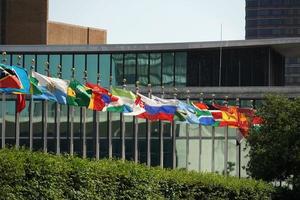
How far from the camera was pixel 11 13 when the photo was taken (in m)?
93.4

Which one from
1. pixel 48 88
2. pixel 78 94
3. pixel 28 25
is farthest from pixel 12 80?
pixel 28 25

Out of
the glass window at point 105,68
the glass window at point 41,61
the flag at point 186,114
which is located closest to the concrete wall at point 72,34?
the glass window at point 41,61

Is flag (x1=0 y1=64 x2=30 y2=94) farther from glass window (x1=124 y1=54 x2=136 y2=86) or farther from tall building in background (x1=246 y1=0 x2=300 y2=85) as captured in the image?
tall building in background (x1=246 y1=0 x2=300 y2=85)

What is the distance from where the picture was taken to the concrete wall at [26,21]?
298 feet

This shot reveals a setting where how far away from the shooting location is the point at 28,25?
91312 mm

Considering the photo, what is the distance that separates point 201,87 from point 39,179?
176 feet

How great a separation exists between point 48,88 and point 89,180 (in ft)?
31.7

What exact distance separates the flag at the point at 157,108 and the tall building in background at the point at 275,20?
122 meters

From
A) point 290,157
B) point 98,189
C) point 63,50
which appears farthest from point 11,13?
point 98,189

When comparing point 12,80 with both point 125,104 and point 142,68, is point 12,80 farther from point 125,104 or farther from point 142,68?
point 142,68

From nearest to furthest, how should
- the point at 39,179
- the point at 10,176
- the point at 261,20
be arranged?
the point at 10,176
the point at 39,179
the point at 261,20

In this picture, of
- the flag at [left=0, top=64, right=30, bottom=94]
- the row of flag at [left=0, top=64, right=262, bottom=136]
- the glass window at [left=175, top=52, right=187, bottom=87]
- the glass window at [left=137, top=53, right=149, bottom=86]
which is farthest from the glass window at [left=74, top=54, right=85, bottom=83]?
the flag at [left=0, top=64, right=30, bottom=94]

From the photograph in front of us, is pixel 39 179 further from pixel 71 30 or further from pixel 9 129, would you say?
pixel 71 30

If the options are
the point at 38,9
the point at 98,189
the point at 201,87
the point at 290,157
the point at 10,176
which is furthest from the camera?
the point at 38,9
